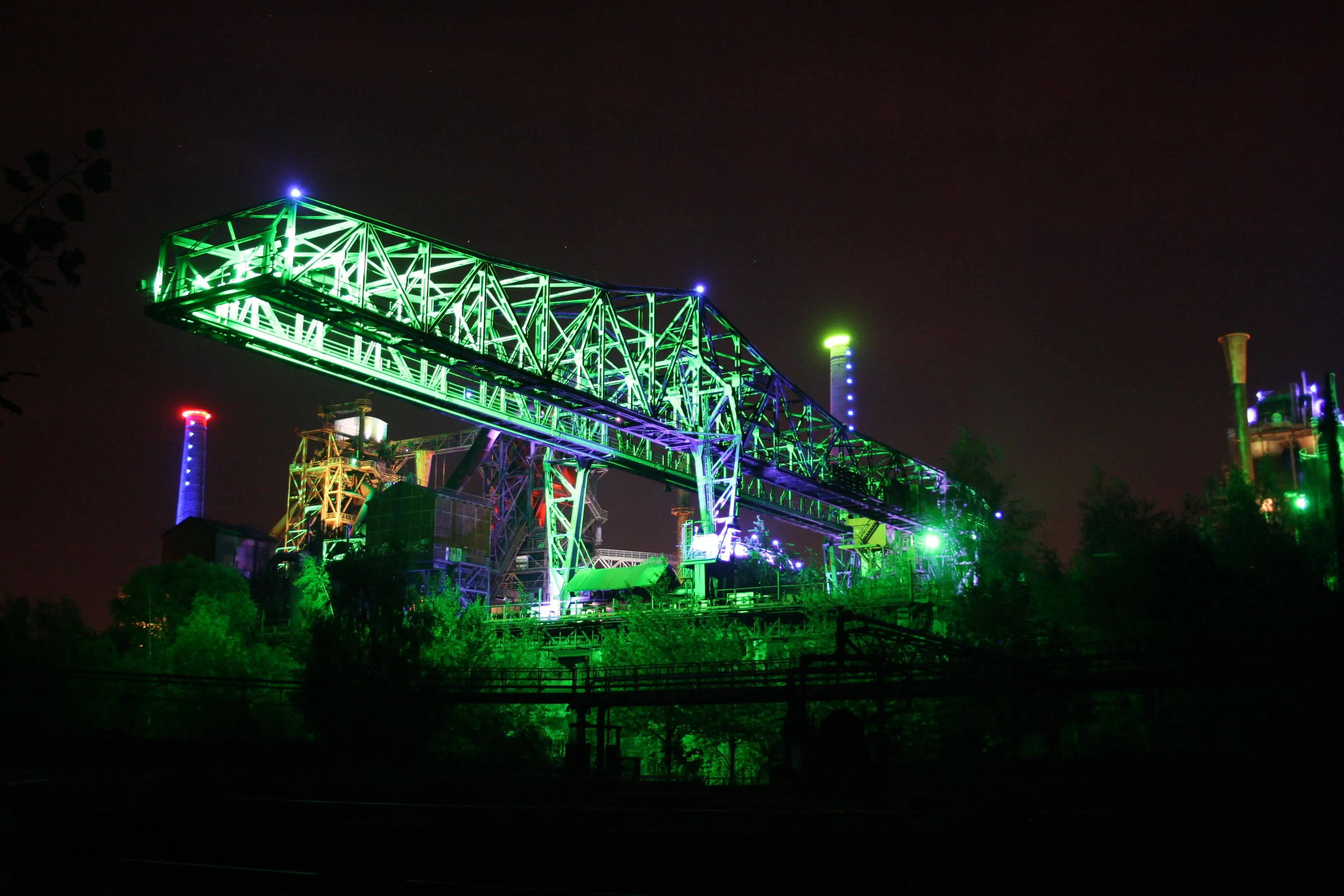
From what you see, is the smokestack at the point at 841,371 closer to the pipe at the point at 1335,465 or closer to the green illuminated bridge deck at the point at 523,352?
the green illuminated bridge deck at the point at 523,352

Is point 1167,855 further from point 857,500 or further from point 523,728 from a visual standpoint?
point 857,500

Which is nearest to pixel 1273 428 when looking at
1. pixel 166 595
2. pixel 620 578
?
pixel 620 578

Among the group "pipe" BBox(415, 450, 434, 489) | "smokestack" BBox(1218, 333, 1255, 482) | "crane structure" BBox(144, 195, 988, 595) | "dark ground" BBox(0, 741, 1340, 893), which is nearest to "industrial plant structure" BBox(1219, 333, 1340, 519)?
"smokestack" BBox(1218, 333, 1255, 482)

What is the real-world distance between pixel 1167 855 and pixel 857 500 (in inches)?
2338

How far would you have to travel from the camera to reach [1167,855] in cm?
1619

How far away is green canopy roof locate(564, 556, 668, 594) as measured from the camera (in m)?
55.2

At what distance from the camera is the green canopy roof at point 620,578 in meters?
55.2

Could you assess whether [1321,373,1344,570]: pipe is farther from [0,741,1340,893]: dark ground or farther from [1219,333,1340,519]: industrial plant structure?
[1219,333,1340,519]: industrial plant structure

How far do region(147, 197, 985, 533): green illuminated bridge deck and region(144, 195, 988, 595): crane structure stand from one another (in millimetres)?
90

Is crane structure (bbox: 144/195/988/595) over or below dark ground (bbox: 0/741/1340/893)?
over

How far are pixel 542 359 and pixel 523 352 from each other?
166cm

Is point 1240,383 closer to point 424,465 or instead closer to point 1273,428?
point 1273,428

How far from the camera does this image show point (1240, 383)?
283 ft

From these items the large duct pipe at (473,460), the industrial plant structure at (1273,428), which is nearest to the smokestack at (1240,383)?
the industrial plant structure at (1273,428)
